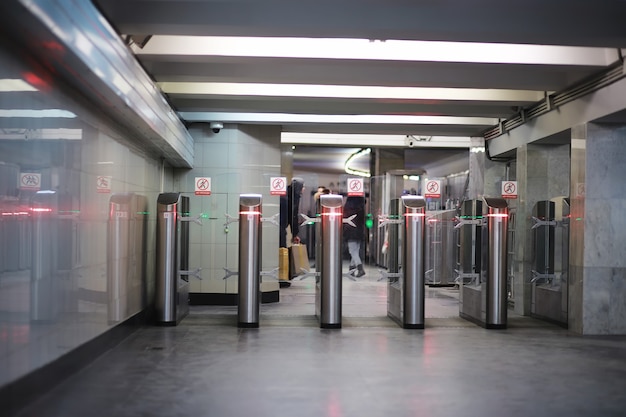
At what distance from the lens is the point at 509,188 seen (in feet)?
31.4

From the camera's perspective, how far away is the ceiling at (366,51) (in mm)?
5578

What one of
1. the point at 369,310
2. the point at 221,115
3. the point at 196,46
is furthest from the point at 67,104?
the point at 369,310

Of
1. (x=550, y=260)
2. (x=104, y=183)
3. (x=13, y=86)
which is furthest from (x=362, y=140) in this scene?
(x=13, y=86)

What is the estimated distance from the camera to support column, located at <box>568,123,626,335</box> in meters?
7.43

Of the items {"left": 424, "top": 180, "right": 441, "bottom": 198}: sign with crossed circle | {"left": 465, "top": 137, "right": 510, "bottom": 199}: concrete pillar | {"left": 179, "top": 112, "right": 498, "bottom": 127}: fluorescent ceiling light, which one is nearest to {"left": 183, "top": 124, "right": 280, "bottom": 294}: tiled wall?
{"left": 179, "top": 112, "right": 498, "bottom": 127}: fluorescent ceiling light

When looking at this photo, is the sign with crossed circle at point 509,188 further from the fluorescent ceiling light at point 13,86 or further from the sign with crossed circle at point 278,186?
the fluorescent ceiling light at point 13,86

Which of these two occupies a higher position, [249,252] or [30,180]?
[30,180]

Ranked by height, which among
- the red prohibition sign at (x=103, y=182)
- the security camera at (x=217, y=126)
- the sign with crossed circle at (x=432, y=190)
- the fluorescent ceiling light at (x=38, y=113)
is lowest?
the red prohibition sign at (x=103, y=182)

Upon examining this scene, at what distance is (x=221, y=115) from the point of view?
986 cm

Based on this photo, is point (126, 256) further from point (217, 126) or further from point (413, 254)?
point (217, 126)

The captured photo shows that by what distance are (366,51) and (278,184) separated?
3.78m

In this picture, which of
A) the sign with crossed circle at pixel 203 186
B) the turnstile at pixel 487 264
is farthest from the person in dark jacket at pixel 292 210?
the turnstile at pixel 487 264

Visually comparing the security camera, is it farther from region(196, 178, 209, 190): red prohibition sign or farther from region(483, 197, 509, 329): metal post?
region(483, 197, 509, 329): metal post

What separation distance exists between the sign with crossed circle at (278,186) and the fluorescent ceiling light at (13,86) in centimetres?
593
